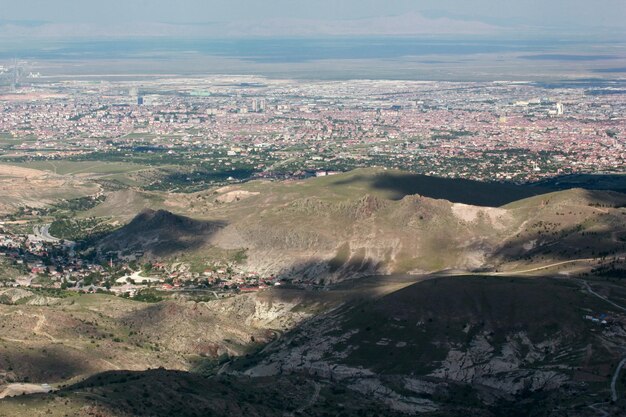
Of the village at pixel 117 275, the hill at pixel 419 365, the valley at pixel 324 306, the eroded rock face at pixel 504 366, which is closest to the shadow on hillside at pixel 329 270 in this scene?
the valley at pixel 324 306

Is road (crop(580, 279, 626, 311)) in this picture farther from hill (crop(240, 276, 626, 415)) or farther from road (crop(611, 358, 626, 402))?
road (crop(611, 358, 626, 402))

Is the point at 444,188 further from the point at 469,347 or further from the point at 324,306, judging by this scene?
the point at 469,347

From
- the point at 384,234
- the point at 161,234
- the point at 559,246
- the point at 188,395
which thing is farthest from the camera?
the point at 161,234

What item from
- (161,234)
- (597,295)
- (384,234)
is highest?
(597,295)

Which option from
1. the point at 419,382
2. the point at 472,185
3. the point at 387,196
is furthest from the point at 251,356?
the point at 472,185

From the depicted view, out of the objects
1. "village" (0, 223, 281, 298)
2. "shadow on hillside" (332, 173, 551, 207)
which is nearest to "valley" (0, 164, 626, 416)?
"village" (0, 223, 281, 298)

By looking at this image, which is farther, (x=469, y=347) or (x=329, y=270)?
(x=329, y=270)

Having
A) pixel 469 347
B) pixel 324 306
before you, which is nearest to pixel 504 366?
pixel 469 347

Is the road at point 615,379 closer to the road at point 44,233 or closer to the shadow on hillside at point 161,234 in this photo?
the shadow on hillside at point 161,234
